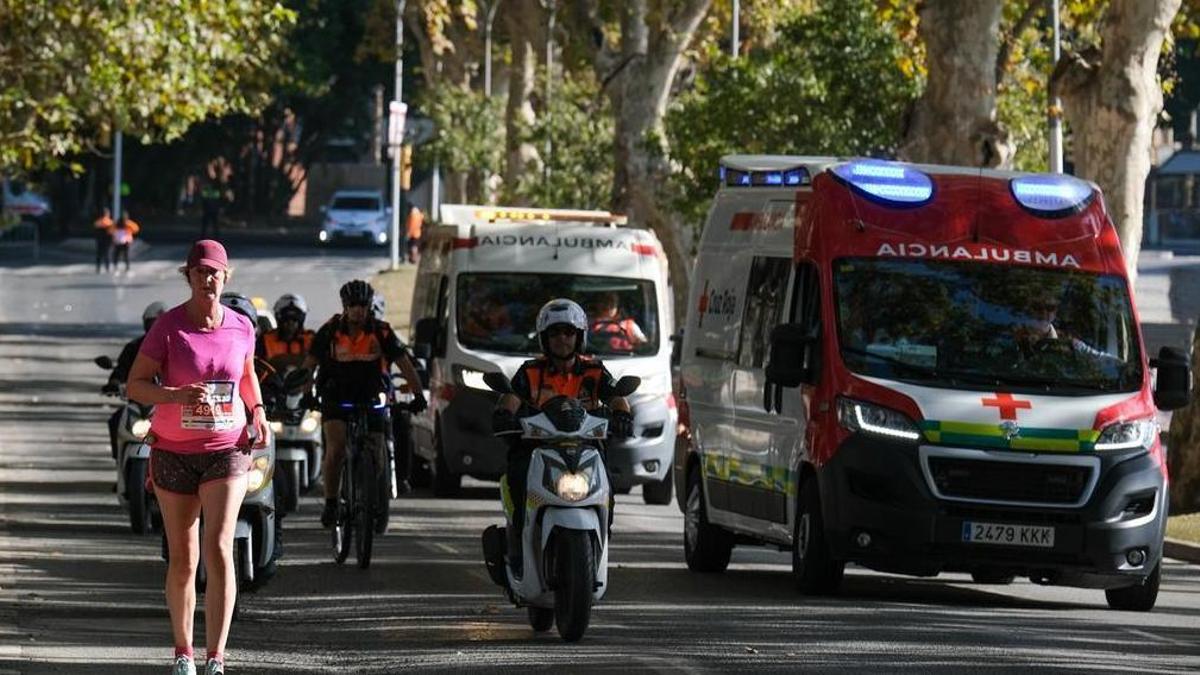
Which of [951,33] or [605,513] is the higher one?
[951,33]

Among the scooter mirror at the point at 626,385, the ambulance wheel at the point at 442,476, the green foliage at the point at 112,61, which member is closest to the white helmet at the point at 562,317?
the scooter mirror at the point at 626,385

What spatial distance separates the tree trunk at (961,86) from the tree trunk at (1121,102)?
1.12 metres

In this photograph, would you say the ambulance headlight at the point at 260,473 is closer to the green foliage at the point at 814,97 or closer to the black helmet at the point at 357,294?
the black helmet at the point at 357,294

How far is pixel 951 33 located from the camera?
2764 cm

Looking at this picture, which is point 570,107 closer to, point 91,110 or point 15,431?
point 91,110

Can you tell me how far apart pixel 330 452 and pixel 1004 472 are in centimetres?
422

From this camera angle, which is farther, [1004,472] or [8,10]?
[8,10]

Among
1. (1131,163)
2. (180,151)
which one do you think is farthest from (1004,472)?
(180,151)

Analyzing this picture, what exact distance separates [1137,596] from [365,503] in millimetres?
4197

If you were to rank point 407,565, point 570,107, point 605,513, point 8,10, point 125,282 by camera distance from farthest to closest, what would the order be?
point 125,282 < point 570,107 < point 8,10 < point 407,565 < point 605,513

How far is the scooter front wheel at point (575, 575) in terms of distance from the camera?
41.4ft

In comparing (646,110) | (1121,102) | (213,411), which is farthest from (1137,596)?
(646,110)

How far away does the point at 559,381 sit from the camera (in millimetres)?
13555

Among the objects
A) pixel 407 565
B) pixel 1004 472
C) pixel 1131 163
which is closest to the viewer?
pixel 1004 472
